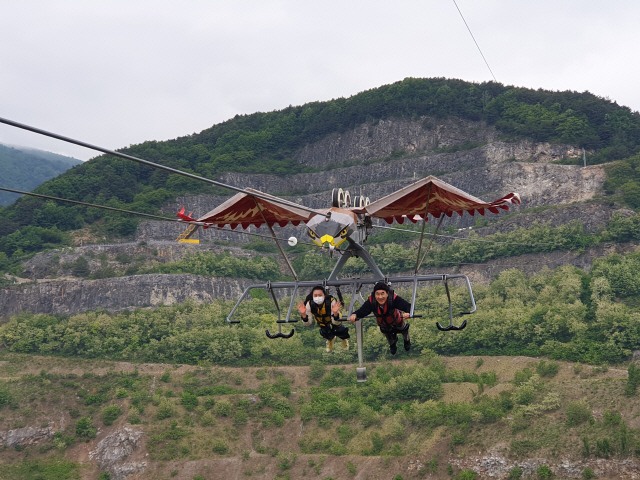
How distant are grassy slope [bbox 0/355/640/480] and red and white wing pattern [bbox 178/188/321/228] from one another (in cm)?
2473

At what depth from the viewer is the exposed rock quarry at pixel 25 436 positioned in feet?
145

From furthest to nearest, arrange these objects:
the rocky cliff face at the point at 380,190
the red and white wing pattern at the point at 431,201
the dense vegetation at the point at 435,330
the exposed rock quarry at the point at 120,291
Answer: the rocky cliff face at the point at 380,190 < the exposed rock quarry at the point at 120,291 < the dense vegetation at the point at 435,330 < the red and white wing pattern at the point at 431,201

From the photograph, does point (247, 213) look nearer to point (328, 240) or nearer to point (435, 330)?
point (328, 240)

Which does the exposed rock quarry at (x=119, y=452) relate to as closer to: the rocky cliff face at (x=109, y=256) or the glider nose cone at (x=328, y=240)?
the rocky cliff face at (x=109, y=256)

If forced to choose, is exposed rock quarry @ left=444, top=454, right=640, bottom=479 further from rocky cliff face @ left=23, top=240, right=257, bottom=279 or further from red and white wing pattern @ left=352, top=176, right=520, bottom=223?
→ rocky cliff face @ left=23, top=240, right=257, bottom=279

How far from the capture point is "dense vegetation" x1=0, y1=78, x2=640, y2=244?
7888cm

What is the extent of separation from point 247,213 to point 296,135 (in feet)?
277

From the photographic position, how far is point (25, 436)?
146 ft

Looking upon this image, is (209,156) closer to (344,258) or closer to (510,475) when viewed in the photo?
(510,475)

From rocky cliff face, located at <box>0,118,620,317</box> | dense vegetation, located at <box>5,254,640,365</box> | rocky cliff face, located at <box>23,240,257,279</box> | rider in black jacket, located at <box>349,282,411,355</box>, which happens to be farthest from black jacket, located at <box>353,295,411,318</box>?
rocky cliff face, located at <box>23,240,257,279</box>

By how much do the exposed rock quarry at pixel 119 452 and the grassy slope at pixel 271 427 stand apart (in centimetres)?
60

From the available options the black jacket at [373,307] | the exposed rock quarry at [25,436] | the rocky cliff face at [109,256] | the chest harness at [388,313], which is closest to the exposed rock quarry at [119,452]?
the exposed rock quarry at [25,436]

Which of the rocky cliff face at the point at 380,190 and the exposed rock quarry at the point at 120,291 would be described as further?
the rocky cliff face at the point at 380,190

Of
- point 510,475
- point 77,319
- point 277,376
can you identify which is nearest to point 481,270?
point 277,376
